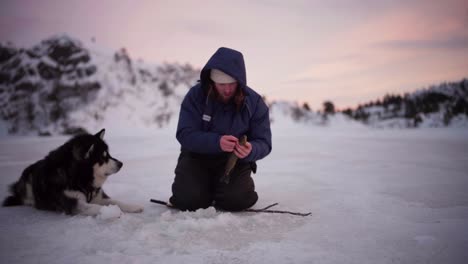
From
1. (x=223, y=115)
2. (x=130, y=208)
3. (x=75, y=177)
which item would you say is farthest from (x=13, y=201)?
(x=223, y=115)

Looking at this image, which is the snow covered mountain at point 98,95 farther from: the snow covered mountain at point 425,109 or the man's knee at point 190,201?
the man's knee at point 190,201

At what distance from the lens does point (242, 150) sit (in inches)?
91.1

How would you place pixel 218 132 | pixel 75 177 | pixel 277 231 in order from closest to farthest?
pixel 277 231 → pixel 75 177 → pixel 218 132

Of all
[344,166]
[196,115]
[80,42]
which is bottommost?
[344,166]

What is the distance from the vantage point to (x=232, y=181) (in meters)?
2.71

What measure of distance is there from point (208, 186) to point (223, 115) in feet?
2.39

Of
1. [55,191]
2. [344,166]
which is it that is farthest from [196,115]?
[344,166]

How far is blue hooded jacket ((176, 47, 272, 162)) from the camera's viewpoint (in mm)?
2531

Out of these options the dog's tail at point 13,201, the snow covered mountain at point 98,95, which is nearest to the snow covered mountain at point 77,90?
the snow covered mountain at point 98,95

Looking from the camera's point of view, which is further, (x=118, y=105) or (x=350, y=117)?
(x=350, y=117)

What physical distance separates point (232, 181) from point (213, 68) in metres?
1.09

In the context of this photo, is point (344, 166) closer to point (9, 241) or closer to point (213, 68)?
point (213, 68)

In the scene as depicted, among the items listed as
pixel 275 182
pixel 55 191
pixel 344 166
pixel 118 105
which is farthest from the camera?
pixel 118 105

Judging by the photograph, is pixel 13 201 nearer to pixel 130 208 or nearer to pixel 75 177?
pixel 75 177
